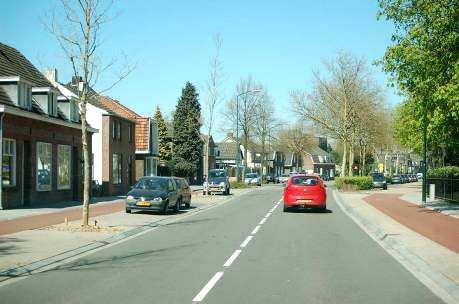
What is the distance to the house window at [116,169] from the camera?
4138 centimetres

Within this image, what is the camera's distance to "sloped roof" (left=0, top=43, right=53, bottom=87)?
28375 millimetres

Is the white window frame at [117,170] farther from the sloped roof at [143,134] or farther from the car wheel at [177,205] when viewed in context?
the car wheel at [177,205]

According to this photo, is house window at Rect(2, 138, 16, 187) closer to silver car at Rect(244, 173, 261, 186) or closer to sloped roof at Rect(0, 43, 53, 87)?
sloped roof at Rect(0, 43, 53, 87)

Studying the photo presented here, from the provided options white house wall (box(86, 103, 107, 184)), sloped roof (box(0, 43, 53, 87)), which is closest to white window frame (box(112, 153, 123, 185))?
white house wall (box(86, 103, 107, 184))

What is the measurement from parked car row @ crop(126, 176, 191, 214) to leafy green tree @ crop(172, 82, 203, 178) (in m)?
44.4

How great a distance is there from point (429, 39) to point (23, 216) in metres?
16.2

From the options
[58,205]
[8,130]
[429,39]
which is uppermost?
[429,39]

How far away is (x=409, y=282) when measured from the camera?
973cm

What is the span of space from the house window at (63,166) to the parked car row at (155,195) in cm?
695

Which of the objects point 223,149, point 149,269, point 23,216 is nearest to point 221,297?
point 149,269

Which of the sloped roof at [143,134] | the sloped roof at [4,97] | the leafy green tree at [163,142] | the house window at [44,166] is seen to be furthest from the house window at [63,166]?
the leafy green tree at [163,142]

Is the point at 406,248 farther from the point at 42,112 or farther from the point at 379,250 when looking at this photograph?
the point at 42,112

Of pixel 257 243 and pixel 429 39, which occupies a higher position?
pixel 429 39

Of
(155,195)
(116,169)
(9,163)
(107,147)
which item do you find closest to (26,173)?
(9,163)
